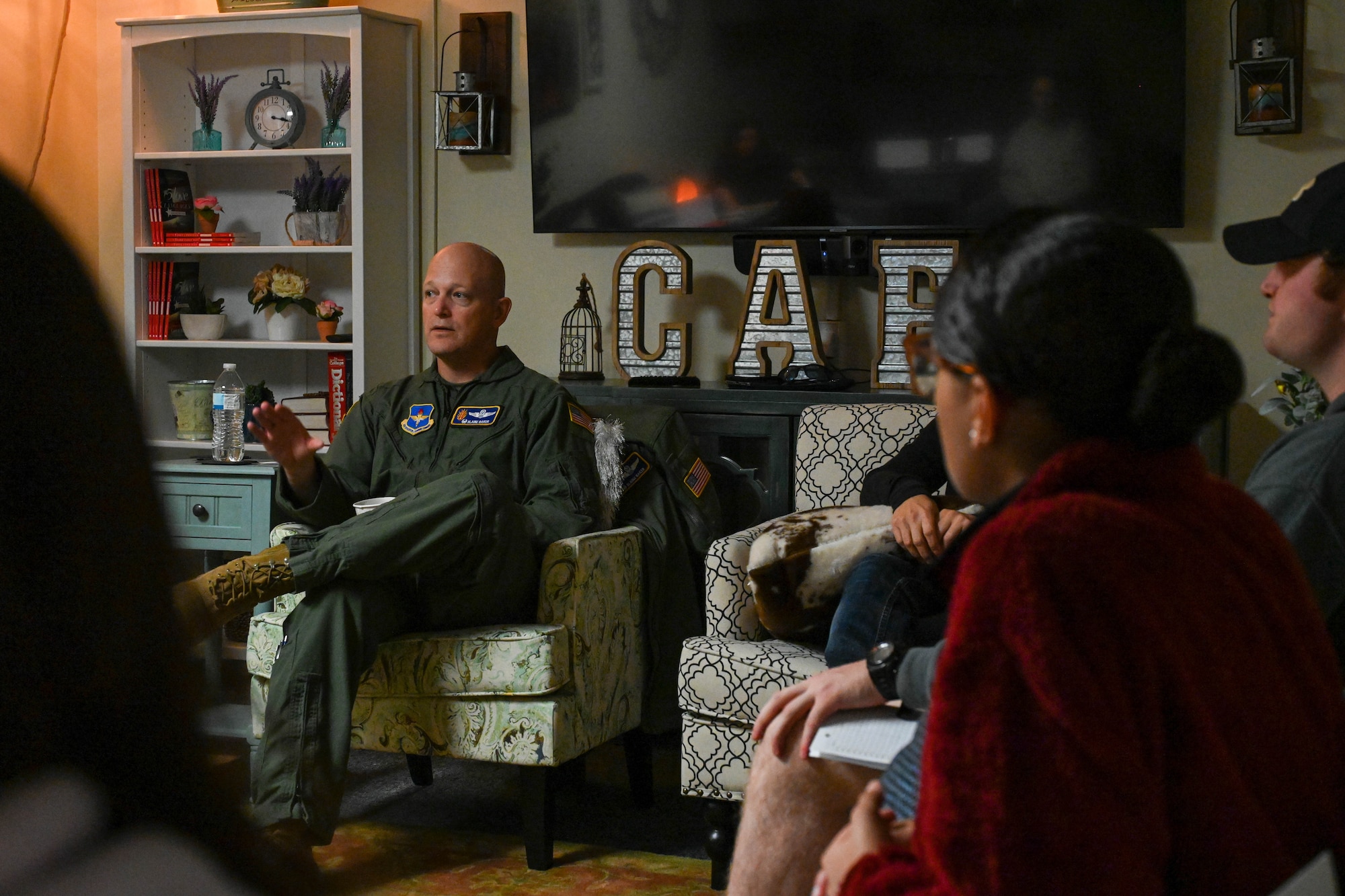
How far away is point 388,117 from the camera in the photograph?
3797 millimetres

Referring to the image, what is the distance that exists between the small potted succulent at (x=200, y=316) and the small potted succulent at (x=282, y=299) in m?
0.12

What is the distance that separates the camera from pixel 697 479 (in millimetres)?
3008

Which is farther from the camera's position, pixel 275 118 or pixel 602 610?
pixel 275 118

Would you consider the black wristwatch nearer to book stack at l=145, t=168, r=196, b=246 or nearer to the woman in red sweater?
the woman in red sweater

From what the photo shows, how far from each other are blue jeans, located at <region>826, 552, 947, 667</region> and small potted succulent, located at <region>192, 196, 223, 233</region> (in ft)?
8.26

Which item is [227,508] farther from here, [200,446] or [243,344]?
[243,344]

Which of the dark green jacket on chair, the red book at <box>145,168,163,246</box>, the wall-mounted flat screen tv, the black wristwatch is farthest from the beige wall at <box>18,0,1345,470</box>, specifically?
the black wristwatch

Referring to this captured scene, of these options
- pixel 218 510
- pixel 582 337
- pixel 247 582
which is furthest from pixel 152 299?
pixel 247 582

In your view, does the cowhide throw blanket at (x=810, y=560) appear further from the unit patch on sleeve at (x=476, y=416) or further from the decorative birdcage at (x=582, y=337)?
the decorative birdcage at (x=582, y=337)

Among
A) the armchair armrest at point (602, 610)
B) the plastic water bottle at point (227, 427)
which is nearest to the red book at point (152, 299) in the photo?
the plastic water bottle at point (227, 427)

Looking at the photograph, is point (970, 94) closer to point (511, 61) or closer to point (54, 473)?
point (511, 61)

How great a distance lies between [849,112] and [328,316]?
62.9 inches

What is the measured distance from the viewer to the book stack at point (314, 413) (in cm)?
376

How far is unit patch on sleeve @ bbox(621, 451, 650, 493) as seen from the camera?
2916 millimetres
